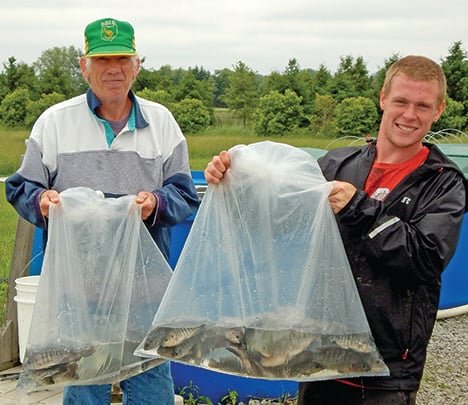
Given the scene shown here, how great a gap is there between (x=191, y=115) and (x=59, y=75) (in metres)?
4.25

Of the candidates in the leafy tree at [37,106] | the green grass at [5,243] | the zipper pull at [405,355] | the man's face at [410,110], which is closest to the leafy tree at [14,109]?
the leafy tree at [37,106]

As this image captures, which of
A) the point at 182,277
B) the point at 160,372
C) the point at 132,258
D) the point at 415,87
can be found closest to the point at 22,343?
the point at 160,372

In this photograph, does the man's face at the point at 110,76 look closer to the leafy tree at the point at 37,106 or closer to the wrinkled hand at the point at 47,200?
the wrinkled hand at the point at 47,200

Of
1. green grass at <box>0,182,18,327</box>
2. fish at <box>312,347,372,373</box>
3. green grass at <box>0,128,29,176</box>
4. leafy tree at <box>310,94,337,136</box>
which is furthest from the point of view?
leafy tree at <box>310,94,337,136</box>

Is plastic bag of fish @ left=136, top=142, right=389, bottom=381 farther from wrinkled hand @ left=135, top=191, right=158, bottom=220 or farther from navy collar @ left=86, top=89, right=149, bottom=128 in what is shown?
navy collar @ left=86, top=89, right=149, bottom=128

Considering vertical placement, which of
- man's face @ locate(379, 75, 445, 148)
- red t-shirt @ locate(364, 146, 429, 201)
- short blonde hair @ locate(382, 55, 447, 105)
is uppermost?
short blonde hair @ locate(382, 55, 447, 105)

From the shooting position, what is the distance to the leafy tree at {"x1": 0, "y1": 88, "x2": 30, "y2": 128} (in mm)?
22578

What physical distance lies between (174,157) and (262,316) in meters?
0.90

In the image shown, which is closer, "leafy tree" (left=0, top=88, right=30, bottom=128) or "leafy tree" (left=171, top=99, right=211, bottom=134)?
"leafy tree" (left=0, top=88, right=30, bottom=128)

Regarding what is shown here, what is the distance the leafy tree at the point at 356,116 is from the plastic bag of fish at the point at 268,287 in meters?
21.7

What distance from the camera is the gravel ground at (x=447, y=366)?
5035 millimetres

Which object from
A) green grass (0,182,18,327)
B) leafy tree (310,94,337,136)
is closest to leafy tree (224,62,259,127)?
leafy tree (310,94,337,136)

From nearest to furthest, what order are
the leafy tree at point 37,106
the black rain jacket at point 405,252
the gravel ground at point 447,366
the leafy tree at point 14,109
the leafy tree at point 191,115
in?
the black rain jacket at point 405,252 → the gravel ground at point 447,366 → the leafy tree at point 37,106 → the leafy tree at point 14,109 → the leafy tree at point 191,115

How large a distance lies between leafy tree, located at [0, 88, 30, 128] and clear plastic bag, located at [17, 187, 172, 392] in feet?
67.4
